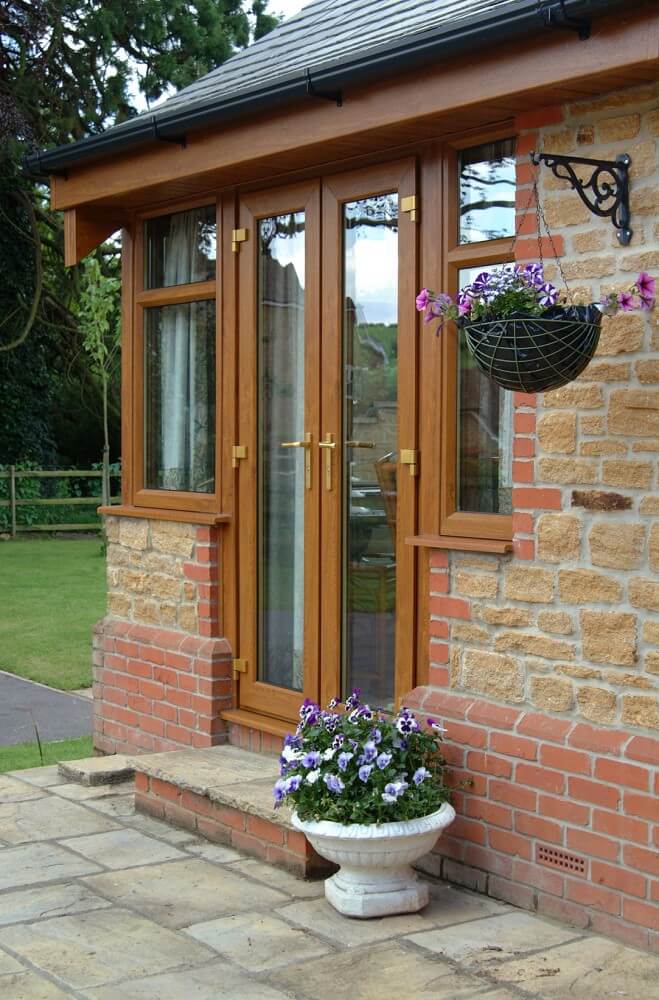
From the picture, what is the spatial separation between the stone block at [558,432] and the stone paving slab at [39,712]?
465 centimetres

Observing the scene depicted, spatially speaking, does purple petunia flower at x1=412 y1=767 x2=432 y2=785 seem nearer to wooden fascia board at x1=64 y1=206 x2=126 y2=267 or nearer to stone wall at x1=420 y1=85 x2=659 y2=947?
stone wall at x1=420 y1=85 x2=659 y2=947

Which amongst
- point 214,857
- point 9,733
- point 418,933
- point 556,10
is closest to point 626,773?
point 418,933

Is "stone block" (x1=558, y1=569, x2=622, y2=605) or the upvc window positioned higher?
the upvc window

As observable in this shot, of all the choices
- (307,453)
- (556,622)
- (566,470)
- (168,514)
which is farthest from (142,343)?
(556,622)

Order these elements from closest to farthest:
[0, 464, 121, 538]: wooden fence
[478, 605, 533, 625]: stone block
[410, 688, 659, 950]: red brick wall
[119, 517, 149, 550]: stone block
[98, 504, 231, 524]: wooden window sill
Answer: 1. [410, 688, 659, 950]: red brick wall
2. [478, 605, 533, 625]: stone block
3. [98, 504, 231, 524]: wooden window sill
4. [119, 517, 149, 550]: stone block
5. [0, 464, 121, 538]: wooden fence

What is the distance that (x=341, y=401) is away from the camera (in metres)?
5.39

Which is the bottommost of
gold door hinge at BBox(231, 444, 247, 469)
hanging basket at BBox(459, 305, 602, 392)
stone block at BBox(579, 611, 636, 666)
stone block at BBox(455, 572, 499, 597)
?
stone block at BBox(579, 611, 636, 666)

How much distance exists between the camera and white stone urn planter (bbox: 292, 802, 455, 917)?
13.7ft

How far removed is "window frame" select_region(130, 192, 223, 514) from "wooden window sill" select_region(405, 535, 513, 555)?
1.59 meters

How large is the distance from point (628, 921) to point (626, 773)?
47cm

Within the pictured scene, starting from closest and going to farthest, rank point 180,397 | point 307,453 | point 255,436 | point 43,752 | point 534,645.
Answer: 1. point 534,645
2. point 307,453
3. point 255,436
4. point 180,397
5. point 43,752

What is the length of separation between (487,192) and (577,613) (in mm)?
1622

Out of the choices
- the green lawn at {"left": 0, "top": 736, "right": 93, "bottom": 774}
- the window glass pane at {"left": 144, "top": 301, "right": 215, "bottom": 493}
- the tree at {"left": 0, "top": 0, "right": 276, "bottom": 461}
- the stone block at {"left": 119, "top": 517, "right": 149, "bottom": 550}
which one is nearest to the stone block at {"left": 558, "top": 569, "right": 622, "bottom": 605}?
the window glass pane at {"left": 144, "top": 301, "right": 215, "bottom": 493}

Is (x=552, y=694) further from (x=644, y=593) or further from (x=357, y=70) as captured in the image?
(x=357, y=70)
